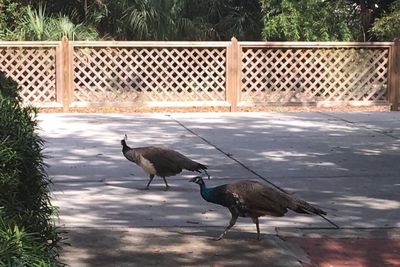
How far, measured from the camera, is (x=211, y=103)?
1691cm

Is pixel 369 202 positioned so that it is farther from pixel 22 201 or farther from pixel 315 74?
pixel 315 74

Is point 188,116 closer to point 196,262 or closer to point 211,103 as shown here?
point 211,103

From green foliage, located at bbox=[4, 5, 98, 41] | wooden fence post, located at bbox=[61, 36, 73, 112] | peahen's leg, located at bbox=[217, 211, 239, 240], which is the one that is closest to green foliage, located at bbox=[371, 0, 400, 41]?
green foliage, located at bbox=[4, 5, 98, 41]

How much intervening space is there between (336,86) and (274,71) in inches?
61.1

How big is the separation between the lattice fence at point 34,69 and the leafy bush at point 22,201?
39.6 feet

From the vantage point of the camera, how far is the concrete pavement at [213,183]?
5.74 m

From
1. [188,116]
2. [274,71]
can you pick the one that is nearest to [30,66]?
[188,116]

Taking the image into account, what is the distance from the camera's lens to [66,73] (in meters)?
16.3

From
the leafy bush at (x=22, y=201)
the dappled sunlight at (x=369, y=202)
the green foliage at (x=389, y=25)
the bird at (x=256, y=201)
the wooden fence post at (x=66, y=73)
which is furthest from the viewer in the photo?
the green foliage at (x=389, y=25)

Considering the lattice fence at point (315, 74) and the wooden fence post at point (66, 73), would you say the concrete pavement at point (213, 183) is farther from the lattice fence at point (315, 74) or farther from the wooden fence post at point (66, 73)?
the lattice fence at point (315, 74)

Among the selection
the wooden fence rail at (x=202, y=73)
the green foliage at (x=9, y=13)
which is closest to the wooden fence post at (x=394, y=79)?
the wooden fence rail at (x=202, y=73)

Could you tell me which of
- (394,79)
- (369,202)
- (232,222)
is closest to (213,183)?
(369,202)

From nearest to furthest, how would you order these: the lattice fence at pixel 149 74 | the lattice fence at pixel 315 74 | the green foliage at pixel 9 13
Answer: the lattice fence at pixel 149 74 → the lattice fence at pixel 315 74 → the green foliage at pixel 9 13

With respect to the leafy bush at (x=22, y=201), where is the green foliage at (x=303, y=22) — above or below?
above
